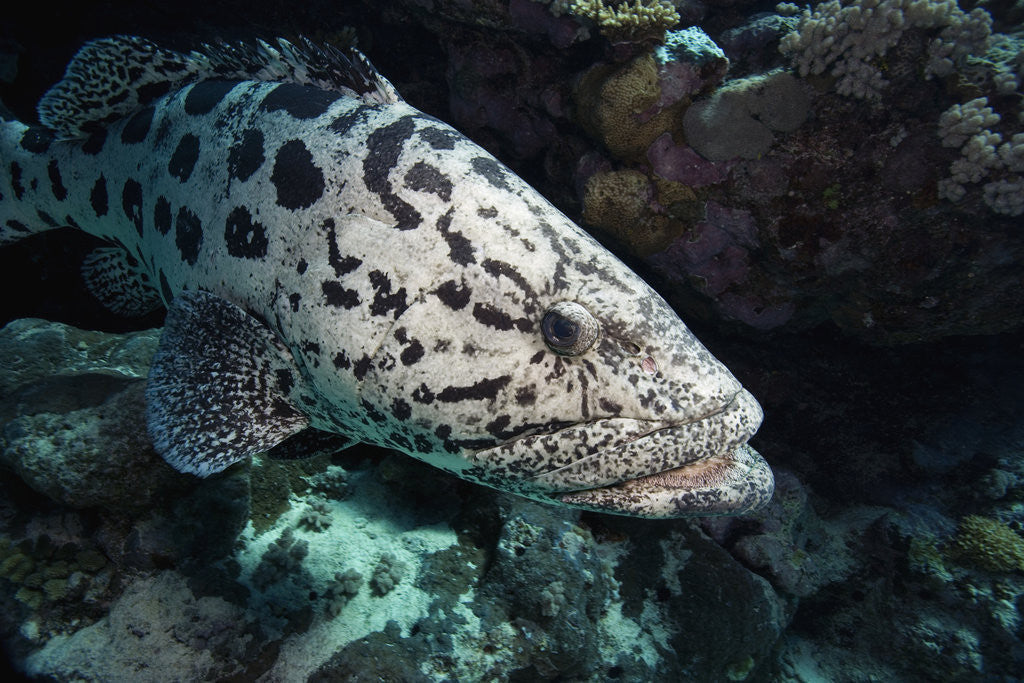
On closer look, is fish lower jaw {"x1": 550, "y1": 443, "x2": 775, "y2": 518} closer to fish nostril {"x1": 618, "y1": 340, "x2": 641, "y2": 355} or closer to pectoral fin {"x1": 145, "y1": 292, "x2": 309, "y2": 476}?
fish nostril {"x1": 618, "y1": 340, "x2": 641, "y2": 355}

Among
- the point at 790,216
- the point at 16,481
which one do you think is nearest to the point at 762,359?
the point at 790,216

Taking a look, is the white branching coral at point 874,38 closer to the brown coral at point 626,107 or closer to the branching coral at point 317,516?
the brown coral at point 626,107

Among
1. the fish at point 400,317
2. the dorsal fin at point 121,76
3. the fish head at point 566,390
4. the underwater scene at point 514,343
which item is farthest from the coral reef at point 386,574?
the dorsal fin at point 121,76

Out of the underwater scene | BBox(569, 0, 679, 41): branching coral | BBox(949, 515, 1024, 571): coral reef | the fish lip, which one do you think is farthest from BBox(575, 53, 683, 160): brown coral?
BBox(949, 515, 1024, 571): coral reef

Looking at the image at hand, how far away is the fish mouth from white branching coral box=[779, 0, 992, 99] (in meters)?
3.32

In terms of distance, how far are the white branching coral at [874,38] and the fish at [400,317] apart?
2.99 m

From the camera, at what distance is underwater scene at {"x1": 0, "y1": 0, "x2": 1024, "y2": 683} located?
222 cm

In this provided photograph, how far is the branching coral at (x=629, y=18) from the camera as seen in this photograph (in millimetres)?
3838

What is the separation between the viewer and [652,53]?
4051mm

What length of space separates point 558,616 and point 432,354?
2683 millimetres

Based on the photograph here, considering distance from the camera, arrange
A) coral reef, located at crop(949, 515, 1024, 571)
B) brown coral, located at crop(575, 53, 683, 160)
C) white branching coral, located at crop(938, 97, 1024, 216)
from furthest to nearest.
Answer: coral reef, located at crop(949, 515, 1024, 571)
brown coral, located at crop(575, 53, 683, 160)
white branching coral, located at crop(938, 97, 1024, 216)

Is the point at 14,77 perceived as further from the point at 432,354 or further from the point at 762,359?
the point at 762,359

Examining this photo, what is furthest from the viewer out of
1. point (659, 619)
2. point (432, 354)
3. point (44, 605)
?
point (659, 619)

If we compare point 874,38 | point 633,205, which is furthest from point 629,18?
point 874,38
